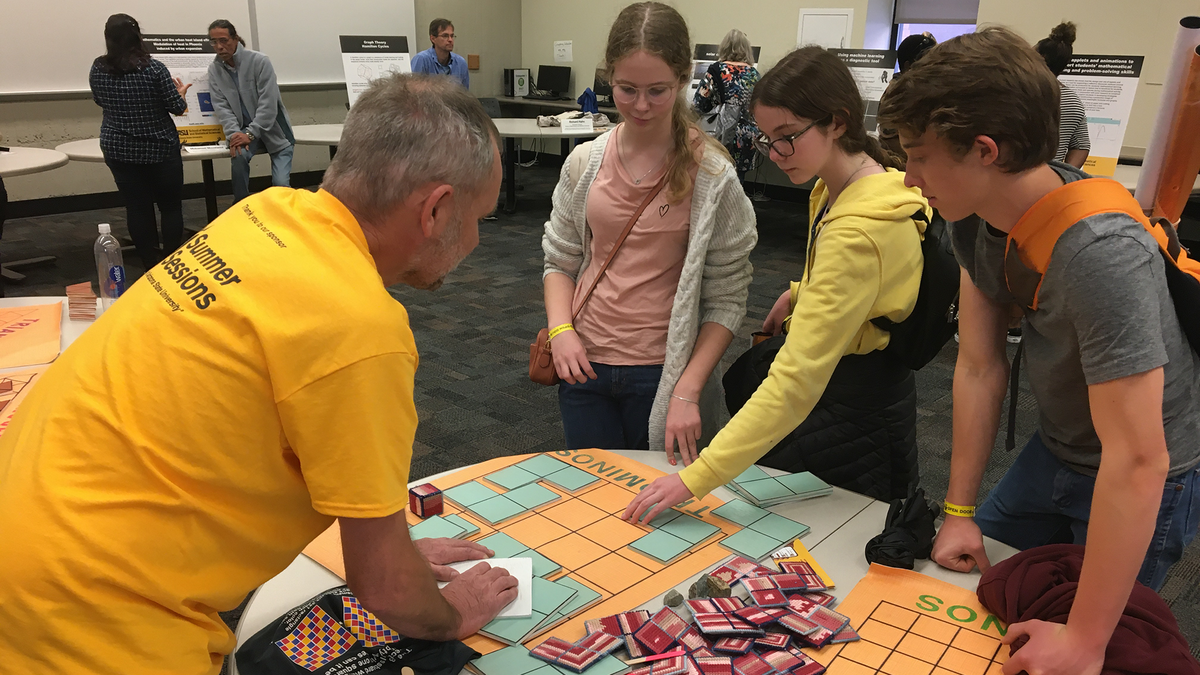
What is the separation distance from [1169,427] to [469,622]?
97 cm

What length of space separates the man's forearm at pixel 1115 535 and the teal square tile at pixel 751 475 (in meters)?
0.64

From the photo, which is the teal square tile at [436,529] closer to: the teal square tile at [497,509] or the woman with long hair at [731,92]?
the teal square tile at [497,509]

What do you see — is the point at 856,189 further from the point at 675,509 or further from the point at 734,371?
the point at 675,509

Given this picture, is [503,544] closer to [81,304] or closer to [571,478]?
[571,478]

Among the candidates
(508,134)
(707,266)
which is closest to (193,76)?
(508,134)

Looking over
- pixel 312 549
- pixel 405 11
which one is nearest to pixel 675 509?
pixel 312 549

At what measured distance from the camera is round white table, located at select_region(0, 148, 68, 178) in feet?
13.8

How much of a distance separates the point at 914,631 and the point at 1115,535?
0.29m

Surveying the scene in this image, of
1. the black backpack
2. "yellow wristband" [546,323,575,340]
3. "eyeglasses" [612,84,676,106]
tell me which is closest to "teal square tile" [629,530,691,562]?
the black backpack

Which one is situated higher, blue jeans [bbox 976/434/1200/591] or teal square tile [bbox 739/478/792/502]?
blue jeans [bbox 976/434/1200/591]

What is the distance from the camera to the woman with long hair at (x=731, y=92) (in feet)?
19.6

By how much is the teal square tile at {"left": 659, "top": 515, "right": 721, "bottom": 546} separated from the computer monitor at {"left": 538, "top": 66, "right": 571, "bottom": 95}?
870cm

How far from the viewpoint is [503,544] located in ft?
4.29

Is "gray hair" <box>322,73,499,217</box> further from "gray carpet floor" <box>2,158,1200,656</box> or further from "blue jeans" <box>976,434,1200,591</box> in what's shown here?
"gray carpet floor" <box>2,158,1200,656</box>
